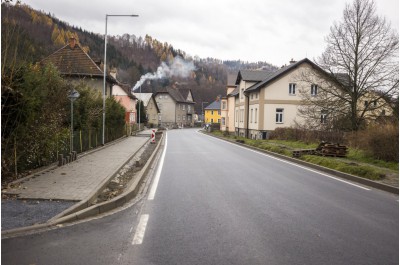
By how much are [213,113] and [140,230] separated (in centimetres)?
11519

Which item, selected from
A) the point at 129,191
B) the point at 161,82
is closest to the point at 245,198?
the point at 129,191

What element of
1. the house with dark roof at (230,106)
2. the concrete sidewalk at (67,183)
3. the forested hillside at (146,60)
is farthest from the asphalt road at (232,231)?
the forested hillside at (146,60)

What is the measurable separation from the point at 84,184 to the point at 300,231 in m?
5.86

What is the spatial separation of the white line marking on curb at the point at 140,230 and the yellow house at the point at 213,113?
112983mm

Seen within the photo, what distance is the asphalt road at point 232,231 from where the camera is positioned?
5125mm

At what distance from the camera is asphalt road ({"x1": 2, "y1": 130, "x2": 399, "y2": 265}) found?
5125mm

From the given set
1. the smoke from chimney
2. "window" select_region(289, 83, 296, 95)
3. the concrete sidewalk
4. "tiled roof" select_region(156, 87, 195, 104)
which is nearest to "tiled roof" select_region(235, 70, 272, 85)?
"window" select_region(289, 83, 296, 95)

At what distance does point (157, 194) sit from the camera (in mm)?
9648

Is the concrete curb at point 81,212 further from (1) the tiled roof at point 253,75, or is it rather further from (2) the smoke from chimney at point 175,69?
(2) the smoke from chimney at point 175,69

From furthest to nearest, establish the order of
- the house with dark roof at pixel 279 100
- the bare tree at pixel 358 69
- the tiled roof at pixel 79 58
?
the house with dark roof at pixel 279 100, the tiled roof at pixel 79 58, the bare tree at pixel 358 69

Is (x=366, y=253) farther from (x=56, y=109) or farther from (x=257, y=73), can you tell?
(x=257, y=73)

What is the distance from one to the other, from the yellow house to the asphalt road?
109720 millimetres

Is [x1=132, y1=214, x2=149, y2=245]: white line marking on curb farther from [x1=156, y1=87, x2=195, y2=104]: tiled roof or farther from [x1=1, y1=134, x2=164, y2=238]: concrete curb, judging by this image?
[x1=156, y1=87, x2=195, y2=104]: tiled roof

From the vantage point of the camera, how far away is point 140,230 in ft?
20.8
